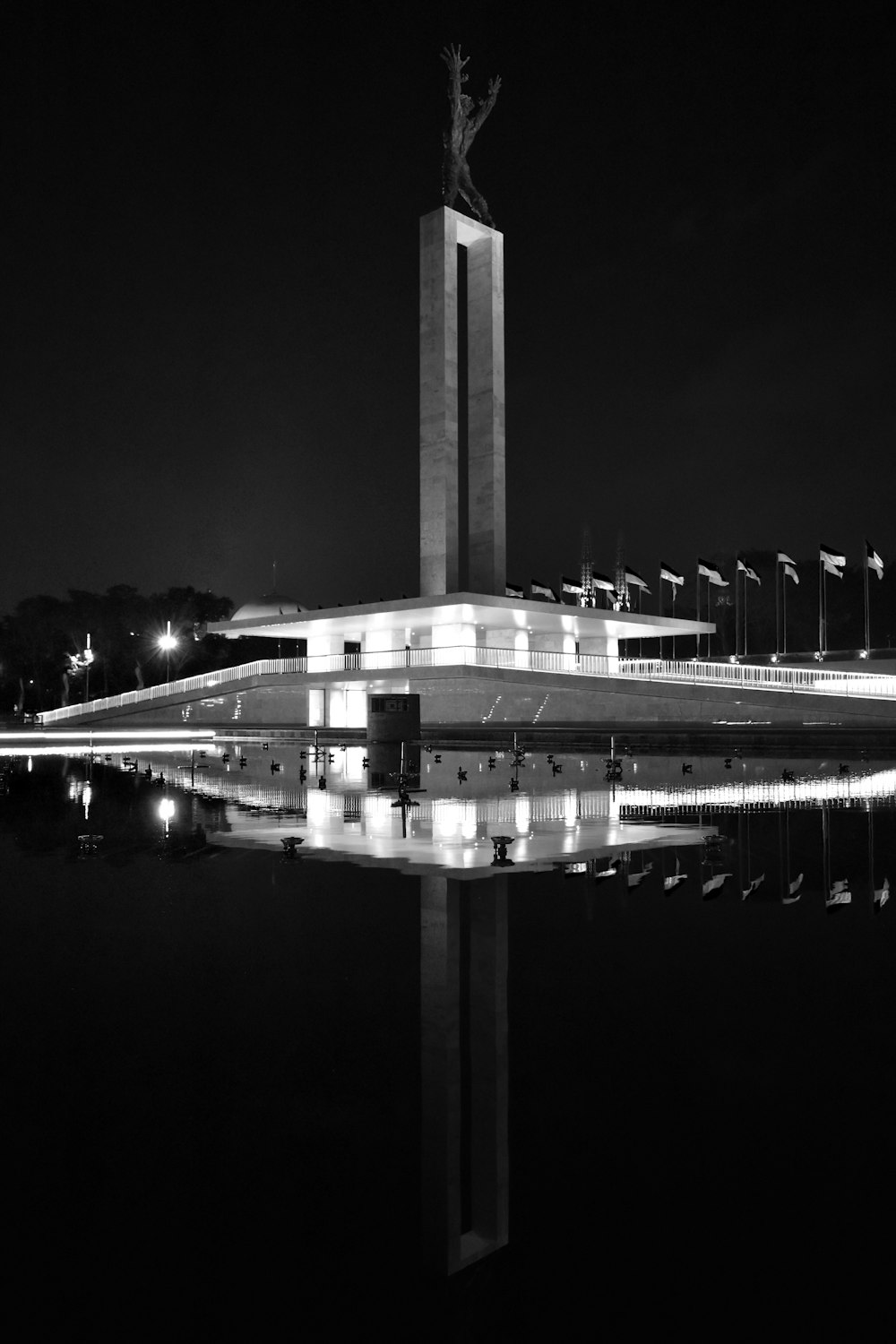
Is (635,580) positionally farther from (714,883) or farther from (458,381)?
(714,883)

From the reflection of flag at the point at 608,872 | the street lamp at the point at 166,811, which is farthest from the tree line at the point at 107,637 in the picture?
the reflection of flag at the point at 608,872

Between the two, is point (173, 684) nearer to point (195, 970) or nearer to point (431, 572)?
point (431, 572)

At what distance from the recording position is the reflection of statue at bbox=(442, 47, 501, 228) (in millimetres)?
44875

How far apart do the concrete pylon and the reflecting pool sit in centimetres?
3399

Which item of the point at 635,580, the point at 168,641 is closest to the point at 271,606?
the point at 168,641

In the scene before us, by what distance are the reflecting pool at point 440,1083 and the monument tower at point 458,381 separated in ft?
112

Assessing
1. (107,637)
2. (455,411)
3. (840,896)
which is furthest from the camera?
(107,637)

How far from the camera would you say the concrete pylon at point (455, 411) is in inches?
1684

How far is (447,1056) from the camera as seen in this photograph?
15.1 ft

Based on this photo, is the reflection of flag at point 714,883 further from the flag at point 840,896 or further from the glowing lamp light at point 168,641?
the glowing lamp light at point 168,641

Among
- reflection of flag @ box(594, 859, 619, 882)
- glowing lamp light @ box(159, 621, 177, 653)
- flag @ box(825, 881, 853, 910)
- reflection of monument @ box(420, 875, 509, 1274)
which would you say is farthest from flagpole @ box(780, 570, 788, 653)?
reflection of monument @ box(420, 875, 509, 1274)

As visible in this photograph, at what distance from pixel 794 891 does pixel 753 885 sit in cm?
34

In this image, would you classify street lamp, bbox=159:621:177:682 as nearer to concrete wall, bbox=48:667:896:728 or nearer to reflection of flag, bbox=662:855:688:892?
concrete wall, bbox=48:667:896:728

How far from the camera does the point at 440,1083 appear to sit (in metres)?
4.29
